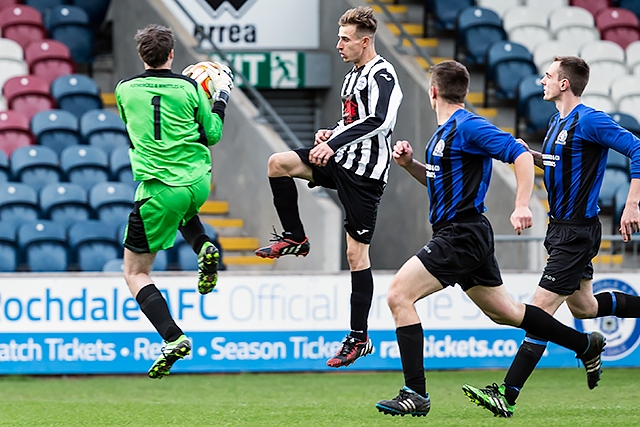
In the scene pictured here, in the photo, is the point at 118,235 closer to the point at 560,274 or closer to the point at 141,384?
the point at 141,384

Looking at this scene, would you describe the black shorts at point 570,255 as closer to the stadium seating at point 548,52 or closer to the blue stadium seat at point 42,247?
the blue stadium seat at point 42,247

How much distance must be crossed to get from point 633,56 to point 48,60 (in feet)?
25.6

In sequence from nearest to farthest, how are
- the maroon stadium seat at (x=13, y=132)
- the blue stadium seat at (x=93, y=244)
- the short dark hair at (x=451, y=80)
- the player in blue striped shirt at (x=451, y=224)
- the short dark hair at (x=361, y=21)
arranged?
the player in blue striped shirt at (x=451, y=224) → the short dark hair at (x=451, y=80) → the short dark hair at (x=361, y=21) → the blue stadium seat at (x=93, y=244) → the maroon stadium seat at (x=13, y=132)

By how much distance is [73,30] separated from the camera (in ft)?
47.5

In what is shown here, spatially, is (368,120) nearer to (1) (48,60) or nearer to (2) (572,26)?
(1) (48,60)

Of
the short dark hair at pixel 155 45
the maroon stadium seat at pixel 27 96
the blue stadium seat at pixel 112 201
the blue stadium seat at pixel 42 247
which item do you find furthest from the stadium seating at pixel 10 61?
the short dark hair at pixel 155 45

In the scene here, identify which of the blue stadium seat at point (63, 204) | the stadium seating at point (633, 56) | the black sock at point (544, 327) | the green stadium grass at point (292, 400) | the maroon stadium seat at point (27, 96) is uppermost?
the stadium seating at point (633, 56)

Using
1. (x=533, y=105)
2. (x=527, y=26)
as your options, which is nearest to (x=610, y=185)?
(x=533, y=105)

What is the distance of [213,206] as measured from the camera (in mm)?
13906

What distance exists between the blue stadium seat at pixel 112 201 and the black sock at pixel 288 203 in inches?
203

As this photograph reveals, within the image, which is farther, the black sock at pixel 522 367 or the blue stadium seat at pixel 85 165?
the blue stadium seat at pixel 85 165

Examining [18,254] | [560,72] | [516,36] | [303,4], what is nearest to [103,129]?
[18,254]

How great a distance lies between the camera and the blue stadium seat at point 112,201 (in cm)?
1180

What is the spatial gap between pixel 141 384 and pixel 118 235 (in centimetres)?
206
